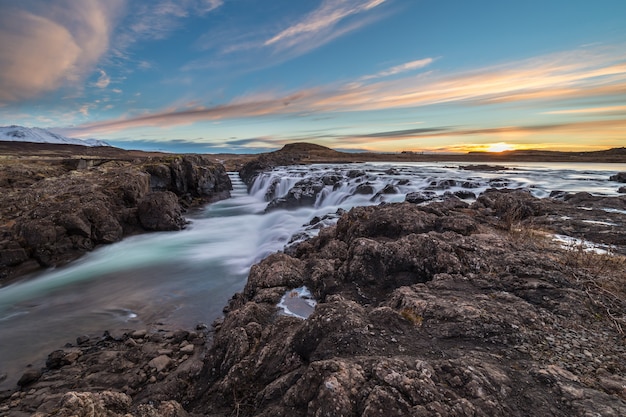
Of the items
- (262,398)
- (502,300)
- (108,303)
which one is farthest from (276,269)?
(108,303)

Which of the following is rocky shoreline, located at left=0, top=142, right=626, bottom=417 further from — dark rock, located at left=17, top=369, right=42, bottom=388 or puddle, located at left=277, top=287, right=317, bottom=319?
puddle, located at left=277, top=287, right=317, bottom=319

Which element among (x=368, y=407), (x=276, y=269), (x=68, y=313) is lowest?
(x=68, y=313)

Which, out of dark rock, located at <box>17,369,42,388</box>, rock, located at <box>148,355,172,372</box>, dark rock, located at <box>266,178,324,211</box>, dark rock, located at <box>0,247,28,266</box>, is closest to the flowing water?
dark rock, located at <box>17,369,42,388</box>

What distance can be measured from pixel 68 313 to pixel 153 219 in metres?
13.3

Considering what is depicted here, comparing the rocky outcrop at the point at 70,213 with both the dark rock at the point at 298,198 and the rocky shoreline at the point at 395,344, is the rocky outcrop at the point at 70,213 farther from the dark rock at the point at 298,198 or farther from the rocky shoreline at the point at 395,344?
the rocky shoreline at the point at 395,344

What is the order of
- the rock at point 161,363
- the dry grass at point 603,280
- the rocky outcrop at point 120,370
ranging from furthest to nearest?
the rock at point 161,363, the rocky outcrop at point 120,370, the dry grass at point 603,280

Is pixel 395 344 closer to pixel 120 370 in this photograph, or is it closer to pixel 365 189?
pixel 120 370

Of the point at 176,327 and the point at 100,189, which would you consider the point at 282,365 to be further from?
the point at 100,189

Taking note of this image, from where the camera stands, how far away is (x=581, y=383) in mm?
3807

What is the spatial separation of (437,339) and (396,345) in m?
0.74

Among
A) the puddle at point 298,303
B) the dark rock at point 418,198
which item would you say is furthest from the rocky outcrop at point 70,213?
the dark rock at point 418,198

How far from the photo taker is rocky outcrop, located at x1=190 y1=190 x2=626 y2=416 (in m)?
3.62

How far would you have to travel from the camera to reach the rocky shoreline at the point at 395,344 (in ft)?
12.1

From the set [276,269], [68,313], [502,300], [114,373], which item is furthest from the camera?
[68,313]
